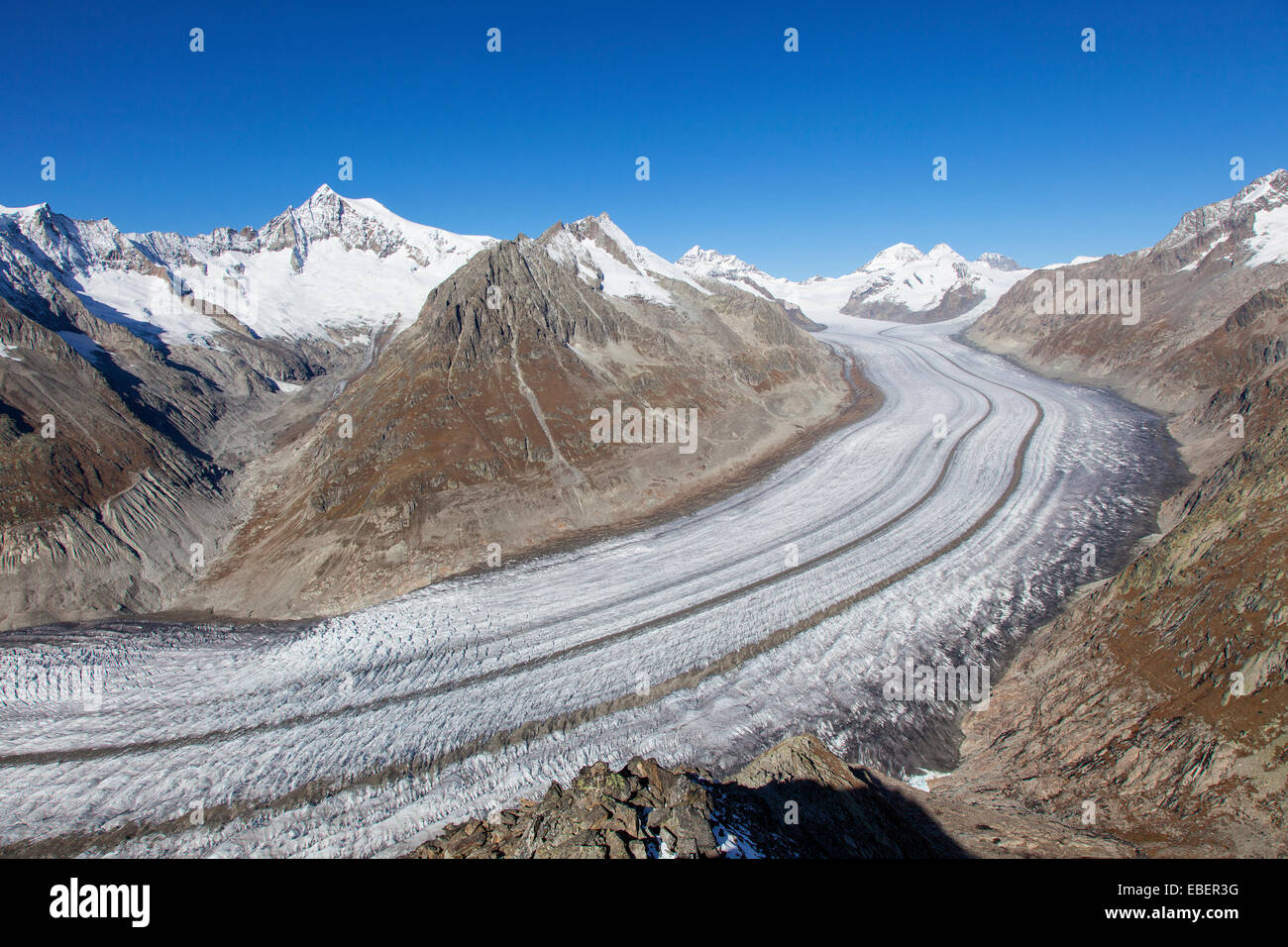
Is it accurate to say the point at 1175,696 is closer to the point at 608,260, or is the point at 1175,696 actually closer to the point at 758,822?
the point at 758,822

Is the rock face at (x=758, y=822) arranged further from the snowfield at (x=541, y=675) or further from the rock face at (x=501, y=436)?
the rock face at (x=501, y=436)

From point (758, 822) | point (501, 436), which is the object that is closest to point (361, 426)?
point (501, 436)

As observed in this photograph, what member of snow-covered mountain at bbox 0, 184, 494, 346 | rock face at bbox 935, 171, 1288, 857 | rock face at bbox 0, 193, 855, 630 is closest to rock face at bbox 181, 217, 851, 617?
rock face at bbox 0, 193, 855, 630

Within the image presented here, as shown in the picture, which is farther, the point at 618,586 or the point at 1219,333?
the point at 1219,333

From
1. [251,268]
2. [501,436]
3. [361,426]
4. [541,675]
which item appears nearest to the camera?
[541,675]

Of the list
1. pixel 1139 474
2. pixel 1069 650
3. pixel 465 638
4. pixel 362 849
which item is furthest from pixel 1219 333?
pixel 362 849

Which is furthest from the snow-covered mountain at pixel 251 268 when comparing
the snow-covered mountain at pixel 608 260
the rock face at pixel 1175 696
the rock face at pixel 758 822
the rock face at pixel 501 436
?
the rock face at pixel 1175 696
